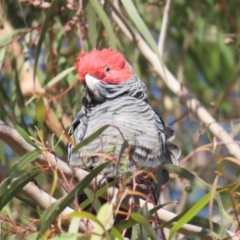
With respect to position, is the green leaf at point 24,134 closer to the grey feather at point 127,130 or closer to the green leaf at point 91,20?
the grey feather at point 127,130

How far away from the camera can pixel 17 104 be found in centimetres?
314

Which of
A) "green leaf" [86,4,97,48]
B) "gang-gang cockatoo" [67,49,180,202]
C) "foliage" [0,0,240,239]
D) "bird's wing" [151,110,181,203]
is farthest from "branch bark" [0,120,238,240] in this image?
"green leaf" [86,4,97,48]

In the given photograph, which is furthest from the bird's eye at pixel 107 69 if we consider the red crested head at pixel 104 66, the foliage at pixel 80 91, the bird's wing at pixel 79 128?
the bird's wing at pixel 79 128

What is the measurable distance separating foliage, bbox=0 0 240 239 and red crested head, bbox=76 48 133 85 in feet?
0.21

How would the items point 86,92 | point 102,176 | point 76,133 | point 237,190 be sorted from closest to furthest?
1. point 237,190
2. point 102,176
3. point 76,133
4. point 86,92

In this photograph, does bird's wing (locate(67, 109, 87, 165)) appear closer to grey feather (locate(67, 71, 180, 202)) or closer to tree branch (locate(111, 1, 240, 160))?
grey feather (locate(67, 71, 180, 202))

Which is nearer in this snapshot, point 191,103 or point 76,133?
point 76,133

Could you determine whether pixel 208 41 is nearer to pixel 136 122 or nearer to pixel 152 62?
pixel 152 62

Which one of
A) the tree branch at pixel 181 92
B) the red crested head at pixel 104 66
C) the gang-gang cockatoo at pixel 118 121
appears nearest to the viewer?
the gang-gang cockatoo at pixel 118 121

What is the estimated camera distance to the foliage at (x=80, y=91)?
1.91 meters

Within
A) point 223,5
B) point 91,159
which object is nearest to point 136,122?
point 91,159

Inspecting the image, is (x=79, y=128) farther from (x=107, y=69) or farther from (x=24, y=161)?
(x=24, y=161)

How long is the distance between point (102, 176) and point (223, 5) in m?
1.55

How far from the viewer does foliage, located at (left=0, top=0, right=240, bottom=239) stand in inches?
75.1
